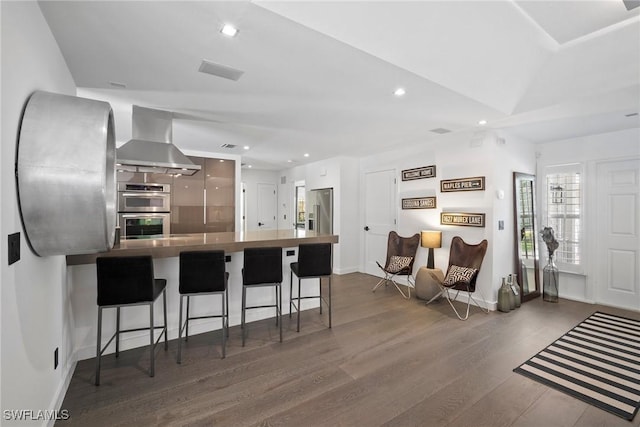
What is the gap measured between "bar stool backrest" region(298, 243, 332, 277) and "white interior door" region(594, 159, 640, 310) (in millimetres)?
4115

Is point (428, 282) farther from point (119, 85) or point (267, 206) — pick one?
point (267, 206)

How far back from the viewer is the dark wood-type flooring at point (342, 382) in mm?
1882

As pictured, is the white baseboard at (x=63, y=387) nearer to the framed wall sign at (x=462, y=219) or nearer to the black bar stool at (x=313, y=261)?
the black bar stool at (x=313, y=261)

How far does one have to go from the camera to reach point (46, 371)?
1.71 meters

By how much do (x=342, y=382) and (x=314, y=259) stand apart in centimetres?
128

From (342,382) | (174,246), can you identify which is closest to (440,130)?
(342,382)

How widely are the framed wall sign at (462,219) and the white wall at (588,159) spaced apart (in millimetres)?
1642

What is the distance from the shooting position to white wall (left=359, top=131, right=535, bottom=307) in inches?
155

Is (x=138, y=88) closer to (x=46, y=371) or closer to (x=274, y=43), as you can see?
(x=274, y=43)

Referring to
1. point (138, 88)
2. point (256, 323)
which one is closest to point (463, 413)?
point (256, 323)

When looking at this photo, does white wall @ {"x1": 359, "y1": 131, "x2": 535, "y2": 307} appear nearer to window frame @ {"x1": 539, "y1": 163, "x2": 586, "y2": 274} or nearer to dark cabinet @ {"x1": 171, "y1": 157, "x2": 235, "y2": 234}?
window frame @ {"x1": 539, "y1": 163, "x2": 586, "y2": 274}

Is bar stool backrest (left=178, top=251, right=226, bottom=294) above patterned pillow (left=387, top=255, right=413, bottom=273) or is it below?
above

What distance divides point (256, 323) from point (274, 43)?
2.95 metres

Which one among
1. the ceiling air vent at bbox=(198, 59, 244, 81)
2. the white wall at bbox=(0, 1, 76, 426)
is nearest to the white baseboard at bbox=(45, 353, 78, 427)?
the white wall at bbox=(0, 1, 76, 426)
